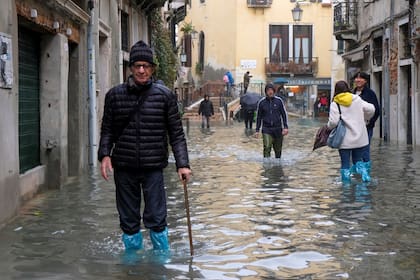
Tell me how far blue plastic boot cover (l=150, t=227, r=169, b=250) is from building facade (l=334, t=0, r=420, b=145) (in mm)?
14531

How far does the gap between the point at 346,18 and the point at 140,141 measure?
23896 mm

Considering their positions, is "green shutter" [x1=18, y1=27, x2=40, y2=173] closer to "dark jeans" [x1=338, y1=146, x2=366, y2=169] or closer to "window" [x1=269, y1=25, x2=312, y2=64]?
"dark jeans" [x1=338, y1=146, x2=366, y2=169]

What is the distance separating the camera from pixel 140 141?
6203 millimetres

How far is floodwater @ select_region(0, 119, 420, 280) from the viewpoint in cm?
598

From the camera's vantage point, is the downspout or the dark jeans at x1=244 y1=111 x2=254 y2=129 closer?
the downspout

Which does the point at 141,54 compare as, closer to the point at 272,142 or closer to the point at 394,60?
the point at 272,142

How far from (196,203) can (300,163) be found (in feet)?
19.1

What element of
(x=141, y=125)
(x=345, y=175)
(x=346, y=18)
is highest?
(x=346, y=18)

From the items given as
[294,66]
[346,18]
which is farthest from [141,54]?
[294,66]

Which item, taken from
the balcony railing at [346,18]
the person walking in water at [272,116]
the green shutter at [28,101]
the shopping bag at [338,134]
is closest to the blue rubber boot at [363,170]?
the shopping bag at [338,134]

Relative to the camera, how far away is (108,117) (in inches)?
249

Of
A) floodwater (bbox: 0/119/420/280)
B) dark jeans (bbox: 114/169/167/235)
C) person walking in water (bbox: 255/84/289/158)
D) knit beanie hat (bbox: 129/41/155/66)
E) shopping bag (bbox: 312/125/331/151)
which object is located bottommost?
floodwater (bbox: 0/119/420/280)

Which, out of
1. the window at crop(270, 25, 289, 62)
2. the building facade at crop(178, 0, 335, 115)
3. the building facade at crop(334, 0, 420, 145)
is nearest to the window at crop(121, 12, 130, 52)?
the building facade at crop(334, 0, 420, 145)

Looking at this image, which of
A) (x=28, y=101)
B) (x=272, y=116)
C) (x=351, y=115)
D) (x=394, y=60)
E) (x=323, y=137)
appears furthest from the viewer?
(x=394, y=60)
